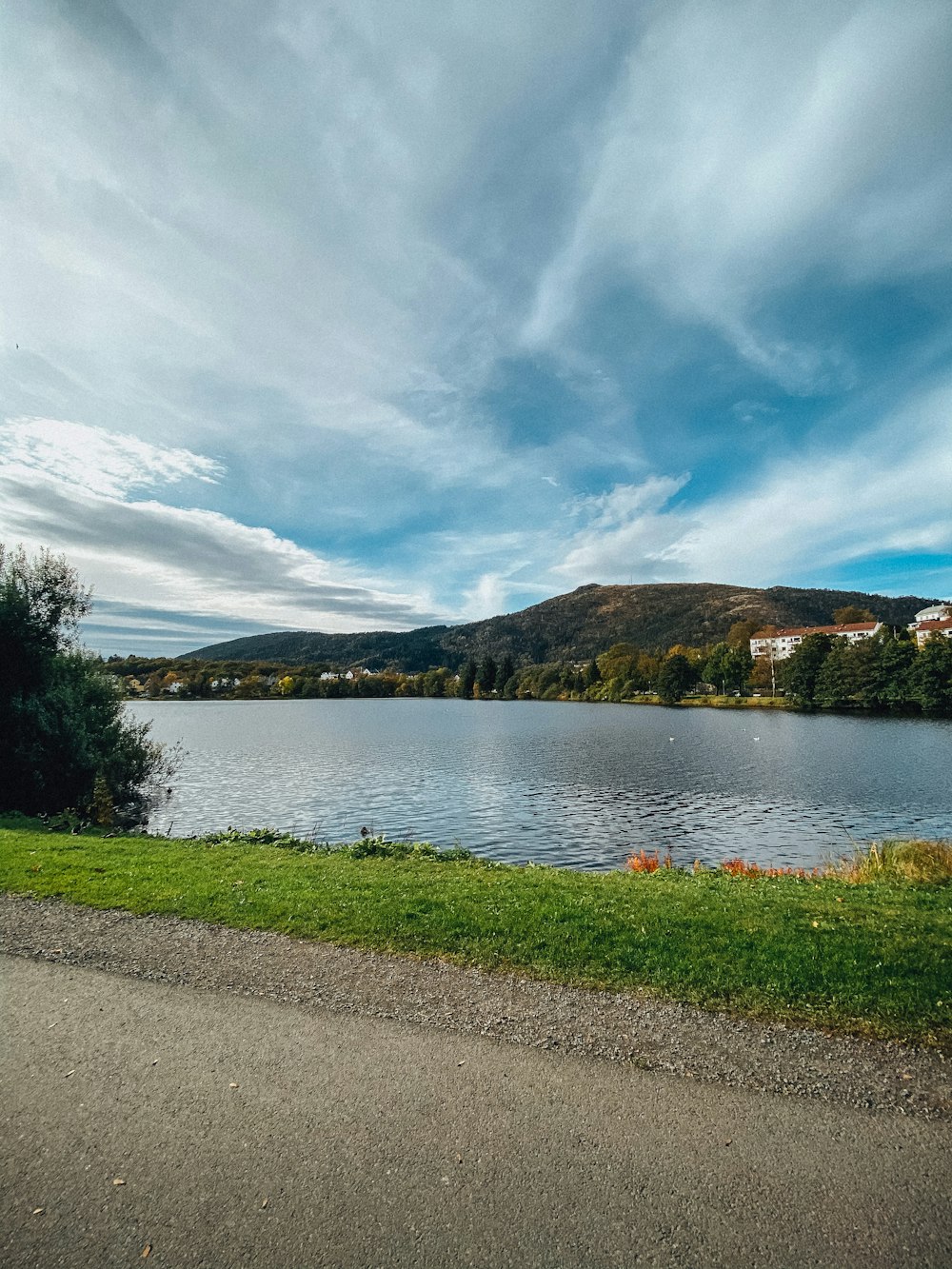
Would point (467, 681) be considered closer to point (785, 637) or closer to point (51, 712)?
point (785, 637)

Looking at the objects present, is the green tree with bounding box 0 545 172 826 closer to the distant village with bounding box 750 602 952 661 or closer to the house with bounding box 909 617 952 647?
the house with bounding box 909 617 952 647

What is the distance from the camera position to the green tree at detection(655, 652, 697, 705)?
407ft

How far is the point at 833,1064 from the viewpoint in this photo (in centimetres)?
538

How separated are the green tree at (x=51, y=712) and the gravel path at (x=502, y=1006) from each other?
15190 millimetres

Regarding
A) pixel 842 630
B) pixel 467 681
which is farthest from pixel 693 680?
pixel 467 681

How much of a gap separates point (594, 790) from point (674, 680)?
3846 inches

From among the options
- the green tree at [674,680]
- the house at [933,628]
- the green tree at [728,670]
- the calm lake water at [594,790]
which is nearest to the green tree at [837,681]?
the green tree at [728,670]

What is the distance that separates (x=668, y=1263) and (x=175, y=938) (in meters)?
7.22

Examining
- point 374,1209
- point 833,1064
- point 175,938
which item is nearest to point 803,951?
point 833,1064

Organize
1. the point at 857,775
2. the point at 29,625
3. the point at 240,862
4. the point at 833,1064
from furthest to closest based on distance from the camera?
the point at 857,775, the point at 29,625, the point at 240,862, the point at 833,1064

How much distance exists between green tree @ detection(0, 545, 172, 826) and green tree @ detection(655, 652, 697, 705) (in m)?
112

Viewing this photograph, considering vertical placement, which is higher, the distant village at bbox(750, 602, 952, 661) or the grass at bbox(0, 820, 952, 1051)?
the distant village at bbox(750, 602, 952, 661)

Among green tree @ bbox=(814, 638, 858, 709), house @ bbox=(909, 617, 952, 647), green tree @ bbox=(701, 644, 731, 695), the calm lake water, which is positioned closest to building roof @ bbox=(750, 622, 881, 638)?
house @ bbox=(909, 617, 952, 647)

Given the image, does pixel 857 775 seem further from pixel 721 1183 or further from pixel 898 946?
pixel 721 1183
